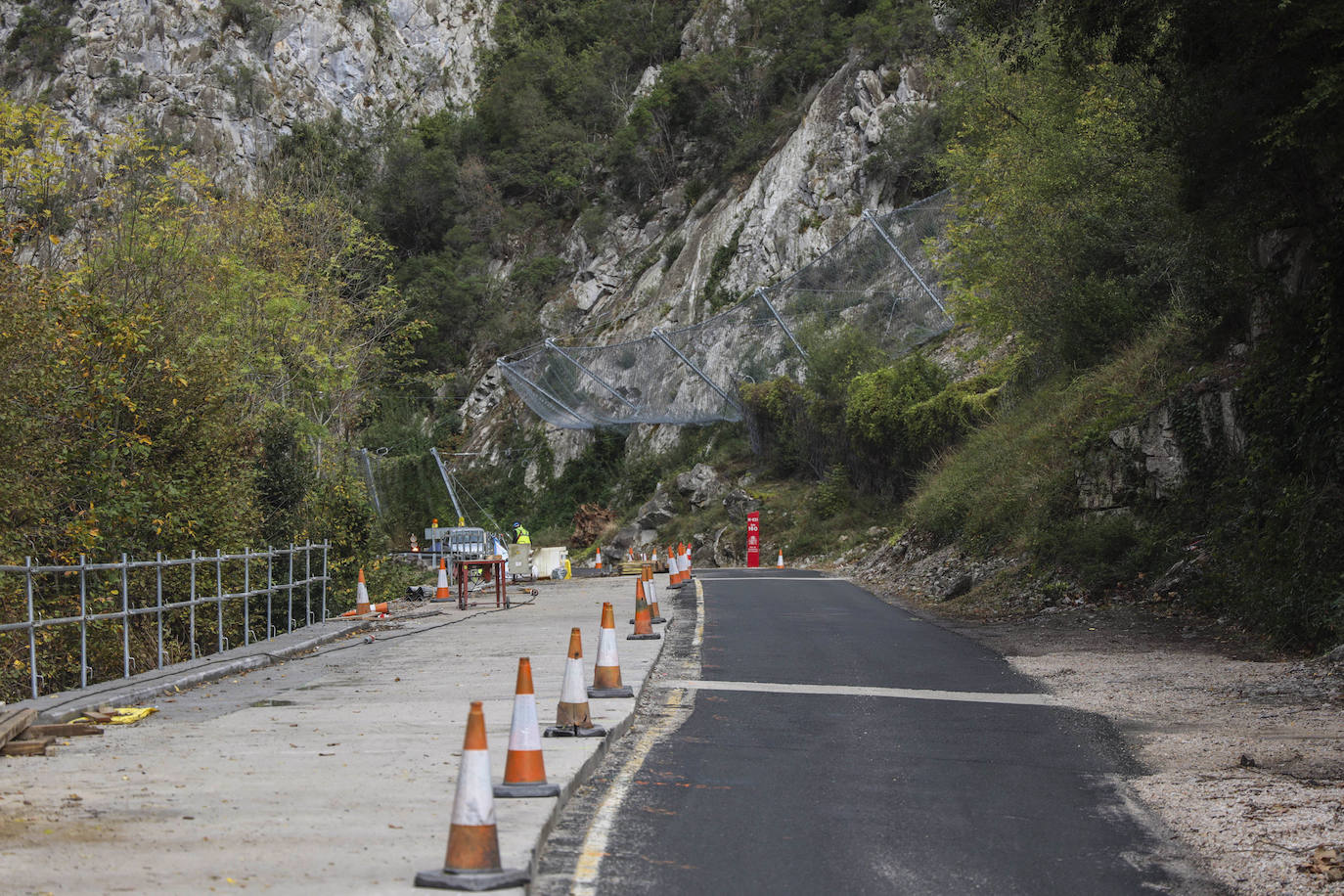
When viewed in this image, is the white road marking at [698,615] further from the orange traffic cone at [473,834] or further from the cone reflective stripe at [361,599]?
the orange traffic cone at [473,834]

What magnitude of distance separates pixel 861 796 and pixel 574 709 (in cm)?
237

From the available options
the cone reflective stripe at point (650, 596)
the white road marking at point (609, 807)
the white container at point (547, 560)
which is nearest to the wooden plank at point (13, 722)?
the white road marking at point (609, 807)

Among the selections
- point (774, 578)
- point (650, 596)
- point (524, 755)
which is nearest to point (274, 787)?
point (524, 755)

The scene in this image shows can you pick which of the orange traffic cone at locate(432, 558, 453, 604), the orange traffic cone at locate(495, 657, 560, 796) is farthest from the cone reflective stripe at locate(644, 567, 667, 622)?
the orange traffic cone at locate(495, 657, 560, 796)

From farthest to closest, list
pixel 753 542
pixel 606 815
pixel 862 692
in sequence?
1. pixel 753 542
2. pixel 862 692
3. pixel 606 815

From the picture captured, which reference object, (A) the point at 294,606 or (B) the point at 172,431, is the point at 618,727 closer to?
(B) the point at 172,431

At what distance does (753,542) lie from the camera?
136 feet

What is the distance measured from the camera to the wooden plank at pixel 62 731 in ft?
28.2

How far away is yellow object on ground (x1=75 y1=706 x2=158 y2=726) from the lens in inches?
379

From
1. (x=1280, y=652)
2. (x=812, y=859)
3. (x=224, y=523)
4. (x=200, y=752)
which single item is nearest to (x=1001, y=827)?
(x=812, y=859)

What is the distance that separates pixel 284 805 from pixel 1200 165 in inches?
520

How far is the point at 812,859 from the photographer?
576 centimetres

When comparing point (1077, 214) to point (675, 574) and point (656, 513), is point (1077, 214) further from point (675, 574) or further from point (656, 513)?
point (656, 513)

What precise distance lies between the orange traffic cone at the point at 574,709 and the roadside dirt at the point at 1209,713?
3.62 m
